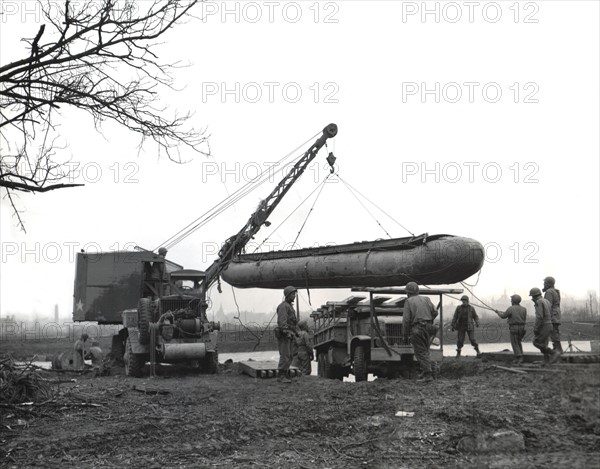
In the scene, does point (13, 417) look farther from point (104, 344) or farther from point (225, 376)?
point (104, 344)

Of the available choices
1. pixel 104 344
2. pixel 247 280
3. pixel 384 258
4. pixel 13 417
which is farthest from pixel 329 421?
pixel 104 344

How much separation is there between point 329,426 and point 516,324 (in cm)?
592

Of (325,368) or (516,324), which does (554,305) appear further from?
(325,368)

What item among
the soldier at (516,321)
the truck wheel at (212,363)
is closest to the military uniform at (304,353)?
the truck wheel at (212,363)

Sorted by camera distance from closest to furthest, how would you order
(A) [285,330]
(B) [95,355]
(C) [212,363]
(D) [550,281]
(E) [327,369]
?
(D) [550,281] → (A) [285,330] → (E) [327,369] → (C) [212,363] → (B) [95,355]

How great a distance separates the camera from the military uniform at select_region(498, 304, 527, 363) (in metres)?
12.0

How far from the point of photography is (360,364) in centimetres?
1252

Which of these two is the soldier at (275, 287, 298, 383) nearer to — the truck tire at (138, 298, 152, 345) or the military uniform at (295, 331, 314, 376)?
the military uniform at (295, 331, 314, 376)

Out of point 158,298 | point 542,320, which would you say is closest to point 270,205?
point 158,298

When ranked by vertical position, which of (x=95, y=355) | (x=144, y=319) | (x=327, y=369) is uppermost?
(x=144, y=319)

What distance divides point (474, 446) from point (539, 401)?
4.95 feet

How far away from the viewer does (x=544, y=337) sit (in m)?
10.9

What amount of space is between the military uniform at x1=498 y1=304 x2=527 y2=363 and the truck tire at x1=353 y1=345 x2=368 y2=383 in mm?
2790

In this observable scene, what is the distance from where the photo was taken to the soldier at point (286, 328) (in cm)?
1234
